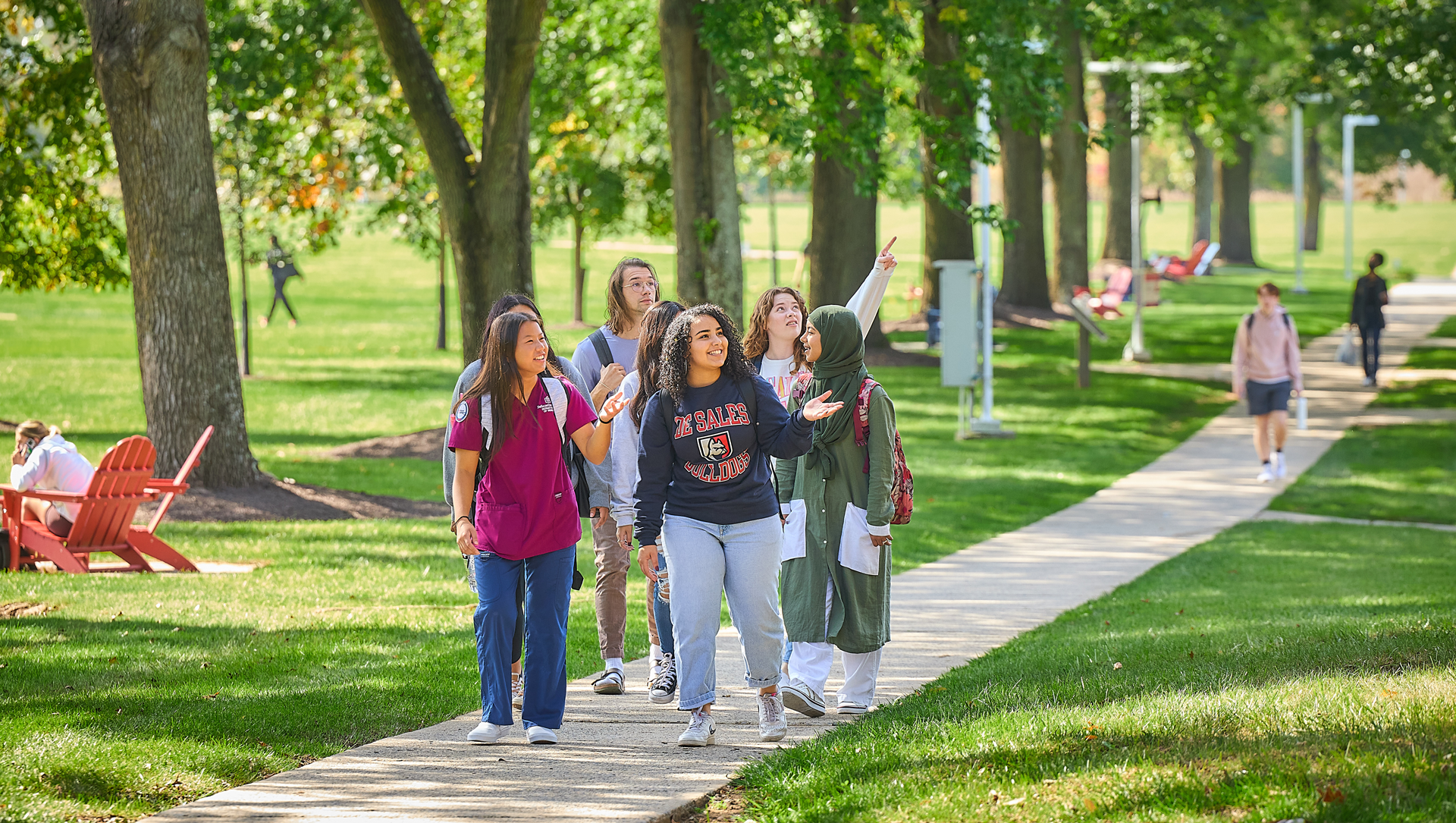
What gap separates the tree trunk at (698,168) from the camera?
558 inches

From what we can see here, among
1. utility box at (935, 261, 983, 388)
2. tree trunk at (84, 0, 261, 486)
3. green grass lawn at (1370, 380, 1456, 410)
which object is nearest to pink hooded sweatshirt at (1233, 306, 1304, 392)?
utility box at (935, 261, 983, 388)

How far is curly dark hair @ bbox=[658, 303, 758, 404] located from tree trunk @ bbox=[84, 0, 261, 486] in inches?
275

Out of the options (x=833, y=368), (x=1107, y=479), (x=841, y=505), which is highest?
(x=833, y=368)

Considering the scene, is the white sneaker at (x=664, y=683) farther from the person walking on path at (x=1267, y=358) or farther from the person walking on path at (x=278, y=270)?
the person walking on path at (x=278, y=270)

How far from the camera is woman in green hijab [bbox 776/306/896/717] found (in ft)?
19.1

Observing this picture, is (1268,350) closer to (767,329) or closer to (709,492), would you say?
(767,329)

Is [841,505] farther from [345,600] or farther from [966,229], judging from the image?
[966,229]

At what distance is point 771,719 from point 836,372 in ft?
4.72

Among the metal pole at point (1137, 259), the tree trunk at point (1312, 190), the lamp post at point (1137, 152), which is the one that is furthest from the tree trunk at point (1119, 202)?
the tree trunk at point (1312, 190)

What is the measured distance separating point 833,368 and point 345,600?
4143mm

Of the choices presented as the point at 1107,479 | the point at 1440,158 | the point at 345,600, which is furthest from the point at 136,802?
the point at 1440,158

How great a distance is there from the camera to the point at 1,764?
5020mm

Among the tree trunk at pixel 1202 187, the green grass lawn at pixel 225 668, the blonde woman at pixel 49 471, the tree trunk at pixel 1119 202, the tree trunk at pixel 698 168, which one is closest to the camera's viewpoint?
the green grass lawn at pixel 225 668

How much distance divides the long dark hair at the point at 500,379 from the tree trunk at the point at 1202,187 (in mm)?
48737
